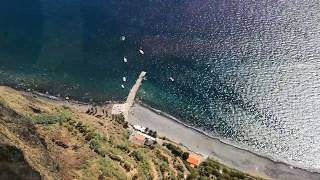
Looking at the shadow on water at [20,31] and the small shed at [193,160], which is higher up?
the shadow on water at [20,31]

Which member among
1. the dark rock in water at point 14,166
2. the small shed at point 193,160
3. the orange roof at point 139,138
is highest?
the orange roof at point 139,138

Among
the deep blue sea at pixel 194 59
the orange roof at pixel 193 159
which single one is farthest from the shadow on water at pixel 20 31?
the orange roof at pixel 193 159

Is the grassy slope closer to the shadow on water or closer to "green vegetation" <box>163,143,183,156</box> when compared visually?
"green vegetation" <box>163,143,183,156</box>

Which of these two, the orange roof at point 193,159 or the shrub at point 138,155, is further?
the orange roof at point 193,159

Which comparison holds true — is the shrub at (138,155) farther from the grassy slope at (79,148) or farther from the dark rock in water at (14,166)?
the dark rock in water at (14,166)

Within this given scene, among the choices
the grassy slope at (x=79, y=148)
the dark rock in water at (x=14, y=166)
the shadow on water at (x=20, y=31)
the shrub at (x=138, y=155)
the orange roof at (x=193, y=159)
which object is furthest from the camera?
the shadow on water at (x=20, y=31)
